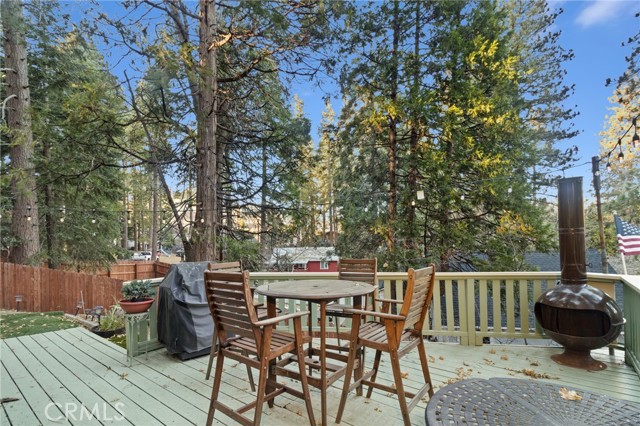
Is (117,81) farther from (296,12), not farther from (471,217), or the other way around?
(471,217)

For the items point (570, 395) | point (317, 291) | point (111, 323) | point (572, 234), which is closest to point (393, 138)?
point (572, 234)

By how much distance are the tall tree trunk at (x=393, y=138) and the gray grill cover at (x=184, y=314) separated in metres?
5.39

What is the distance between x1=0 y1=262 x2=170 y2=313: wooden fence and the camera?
8373 mm

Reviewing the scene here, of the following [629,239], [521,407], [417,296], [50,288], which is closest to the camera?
[521,407]

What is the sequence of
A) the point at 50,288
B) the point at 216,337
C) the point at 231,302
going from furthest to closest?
1. the point at 50,288
2. the point at 216,337
3. the point at 231,302

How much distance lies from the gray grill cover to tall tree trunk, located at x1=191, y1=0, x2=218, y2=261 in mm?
1693

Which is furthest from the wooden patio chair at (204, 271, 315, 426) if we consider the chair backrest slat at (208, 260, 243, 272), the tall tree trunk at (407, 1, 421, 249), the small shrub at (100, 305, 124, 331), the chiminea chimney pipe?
the tall tree trunk at (407, 1, 421, 249)

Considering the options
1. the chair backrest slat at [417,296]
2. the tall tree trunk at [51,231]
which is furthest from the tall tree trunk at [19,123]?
the chair backrest slat at [417,296]

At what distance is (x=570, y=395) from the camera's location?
Result: 1.46 m

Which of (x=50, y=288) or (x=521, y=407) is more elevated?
(x=521, y=407)

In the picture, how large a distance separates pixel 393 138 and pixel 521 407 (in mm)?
7547

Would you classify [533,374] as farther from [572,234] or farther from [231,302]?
[231,302]

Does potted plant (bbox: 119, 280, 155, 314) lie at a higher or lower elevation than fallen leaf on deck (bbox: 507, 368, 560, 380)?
higher

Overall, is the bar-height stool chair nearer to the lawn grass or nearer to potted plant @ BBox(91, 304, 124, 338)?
potted plant @ BBox(91, 304, 124, 338)
